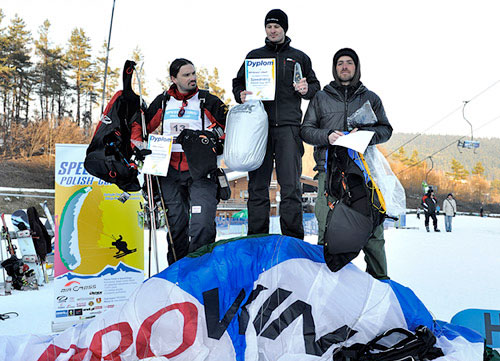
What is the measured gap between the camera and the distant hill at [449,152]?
6831 cm

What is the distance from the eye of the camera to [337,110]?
2.48m

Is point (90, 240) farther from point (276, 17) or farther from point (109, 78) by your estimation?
point (109, 78)

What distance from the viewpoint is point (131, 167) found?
2.47 m

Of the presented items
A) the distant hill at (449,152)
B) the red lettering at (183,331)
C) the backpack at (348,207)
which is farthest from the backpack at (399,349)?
the distant hill at (449,152)

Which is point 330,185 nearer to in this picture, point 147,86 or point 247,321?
point 247,321

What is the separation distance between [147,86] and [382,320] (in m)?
26.0

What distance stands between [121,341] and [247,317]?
0.62 meters

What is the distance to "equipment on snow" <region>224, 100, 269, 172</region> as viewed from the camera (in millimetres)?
2312

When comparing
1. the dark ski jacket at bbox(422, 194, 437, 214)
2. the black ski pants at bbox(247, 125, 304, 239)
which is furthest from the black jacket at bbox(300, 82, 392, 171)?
the dark ski jacket at bbox(422, 194, 437, 214)

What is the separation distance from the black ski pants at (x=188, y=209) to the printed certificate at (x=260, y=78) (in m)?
0.64

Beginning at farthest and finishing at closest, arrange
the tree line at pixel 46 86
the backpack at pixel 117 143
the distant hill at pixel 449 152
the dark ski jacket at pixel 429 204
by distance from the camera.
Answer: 1. the distant hill at pixel 449 152
2. the tree line at pixel 46 86
3. the dark ski jacket at pixel 429 204
4. the backpack at pixel 117 143

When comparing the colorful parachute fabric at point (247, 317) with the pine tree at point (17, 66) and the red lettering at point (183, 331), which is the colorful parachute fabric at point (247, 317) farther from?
the pine tree at point (17, 66)

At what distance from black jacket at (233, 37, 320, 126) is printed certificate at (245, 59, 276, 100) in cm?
11

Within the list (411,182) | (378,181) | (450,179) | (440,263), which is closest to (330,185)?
(378,181)
